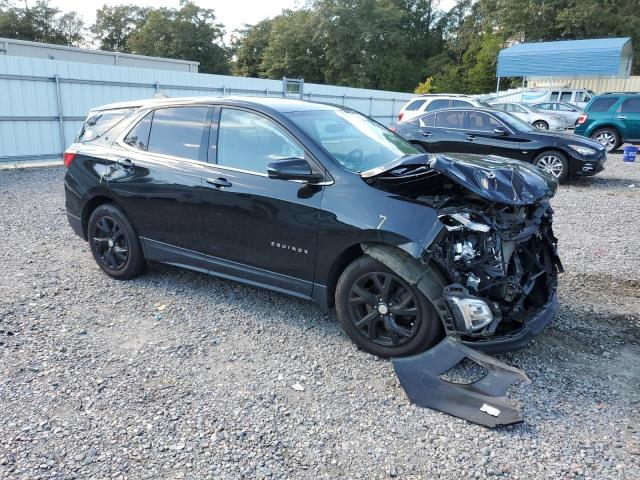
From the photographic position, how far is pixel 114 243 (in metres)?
5.00

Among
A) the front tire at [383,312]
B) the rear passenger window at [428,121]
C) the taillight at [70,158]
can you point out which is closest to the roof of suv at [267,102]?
the taillight at [70,158]

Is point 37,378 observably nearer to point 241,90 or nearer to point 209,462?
point 209,462

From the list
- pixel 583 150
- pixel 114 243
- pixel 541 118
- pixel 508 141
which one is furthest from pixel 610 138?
pixel 114 243

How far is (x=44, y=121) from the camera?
39.9 ft

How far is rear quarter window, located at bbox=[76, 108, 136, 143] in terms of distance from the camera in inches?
201

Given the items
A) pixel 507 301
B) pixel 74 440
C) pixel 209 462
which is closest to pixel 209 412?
pixel 209 462

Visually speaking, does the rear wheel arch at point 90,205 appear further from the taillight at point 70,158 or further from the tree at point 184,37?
the tree at point 184,37

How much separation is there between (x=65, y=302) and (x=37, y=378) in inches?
51.2

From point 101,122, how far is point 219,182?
193 centimetres

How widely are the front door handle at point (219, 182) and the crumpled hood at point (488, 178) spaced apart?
115 cm

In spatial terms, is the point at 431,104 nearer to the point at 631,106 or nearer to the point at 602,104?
the point at 602,104

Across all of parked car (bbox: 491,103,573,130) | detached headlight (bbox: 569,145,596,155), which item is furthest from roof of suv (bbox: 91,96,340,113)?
parked car (bbox: 491,103,573,130)

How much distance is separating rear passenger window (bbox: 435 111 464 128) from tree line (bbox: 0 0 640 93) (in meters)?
36.2

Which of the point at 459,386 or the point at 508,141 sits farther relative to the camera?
the point at 508,141
